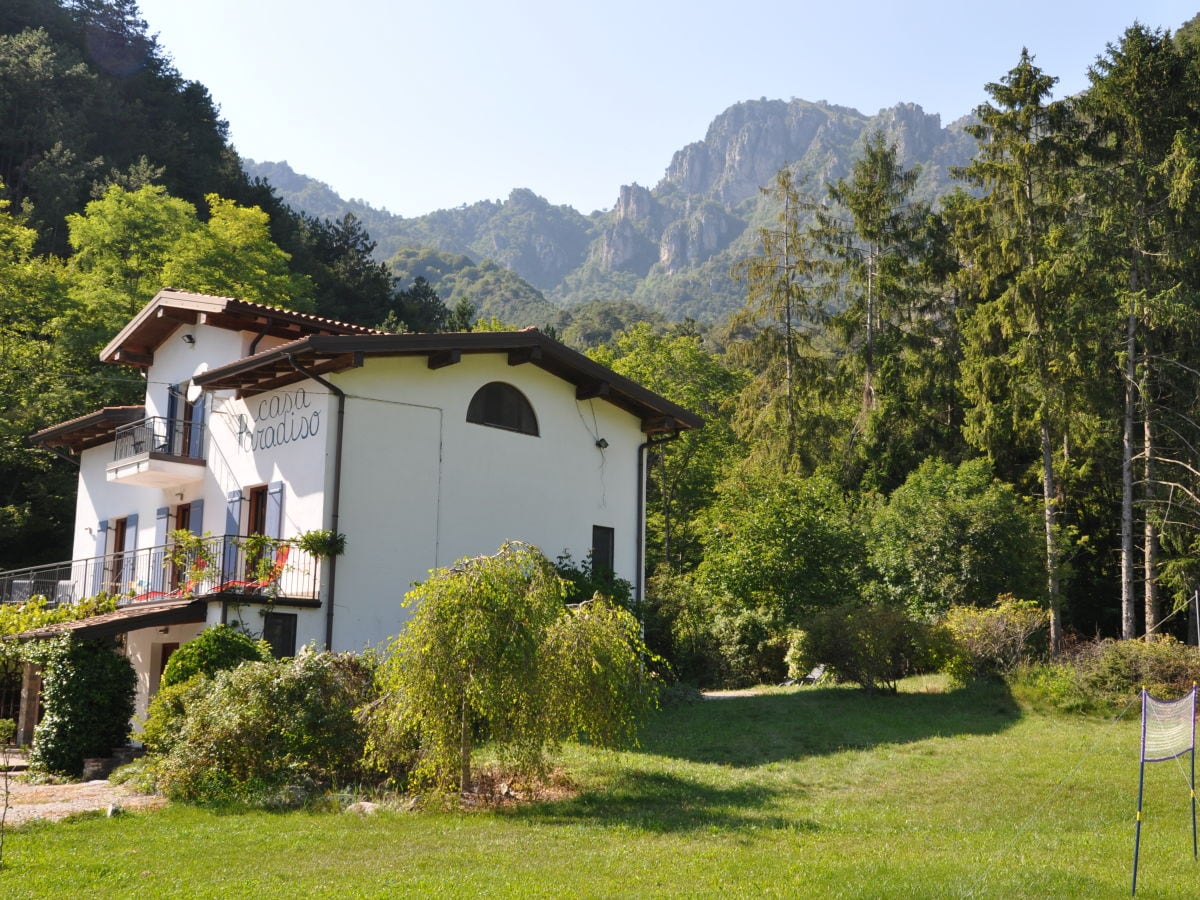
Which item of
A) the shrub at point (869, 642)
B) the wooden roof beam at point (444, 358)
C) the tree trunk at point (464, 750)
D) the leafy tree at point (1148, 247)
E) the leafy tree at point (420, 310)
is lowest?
the tree trunk at point (464, 750)

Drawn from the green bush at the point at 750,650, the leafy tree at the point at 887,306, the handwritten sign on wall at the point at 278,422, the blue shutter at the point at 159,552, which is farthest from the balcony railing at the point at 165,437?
the leafy tree at the point at 887,306

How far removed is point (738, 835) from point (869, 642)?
9.41 m

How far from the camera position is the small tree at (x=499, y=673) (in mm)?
11891

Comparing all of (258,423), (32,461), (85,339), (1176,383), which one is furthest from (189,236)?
(1176,383)

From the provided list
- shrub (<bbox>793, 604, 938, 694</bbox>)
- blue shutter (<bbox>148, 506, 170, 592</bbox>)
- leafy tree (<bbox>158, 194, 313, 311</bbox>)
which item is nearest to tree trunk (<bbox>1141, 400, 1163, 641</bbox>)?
shrub (<bbox>793, 604, 938, 694</bbox>)

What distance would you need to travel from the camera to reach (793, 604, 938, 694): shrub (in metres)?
19.1

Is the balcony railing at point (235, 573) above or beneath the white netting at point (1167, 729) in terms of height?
above

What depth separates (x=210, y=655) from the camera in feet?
51.1

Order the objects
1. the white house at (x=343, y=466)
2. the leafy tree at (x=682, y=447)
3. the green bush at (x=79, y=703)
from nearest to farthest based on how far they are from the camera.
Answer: the green bush at (x=79, y=703)
the white house at (x=343, y=466)
the leafy tree at (x=682, y=447)

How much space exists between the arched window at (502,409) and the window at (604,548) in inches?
107

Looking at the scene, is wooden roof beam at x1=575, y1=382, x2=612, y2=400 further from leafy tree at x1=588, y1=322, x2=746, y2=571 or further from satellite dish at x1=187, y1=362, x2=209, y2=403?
leafy tree at x1=588, y1=322, x2=746, y2=571

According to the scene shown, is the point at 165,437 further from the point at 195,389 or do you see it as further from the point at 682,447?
the point at 682,447

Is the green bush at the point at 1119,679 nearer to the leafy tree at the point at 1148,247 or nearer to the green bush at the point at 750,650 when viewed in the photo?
the leafy tree at the point at 1148,247

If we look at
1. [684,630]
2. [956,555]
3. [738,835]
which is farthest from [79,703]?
[956,555]
